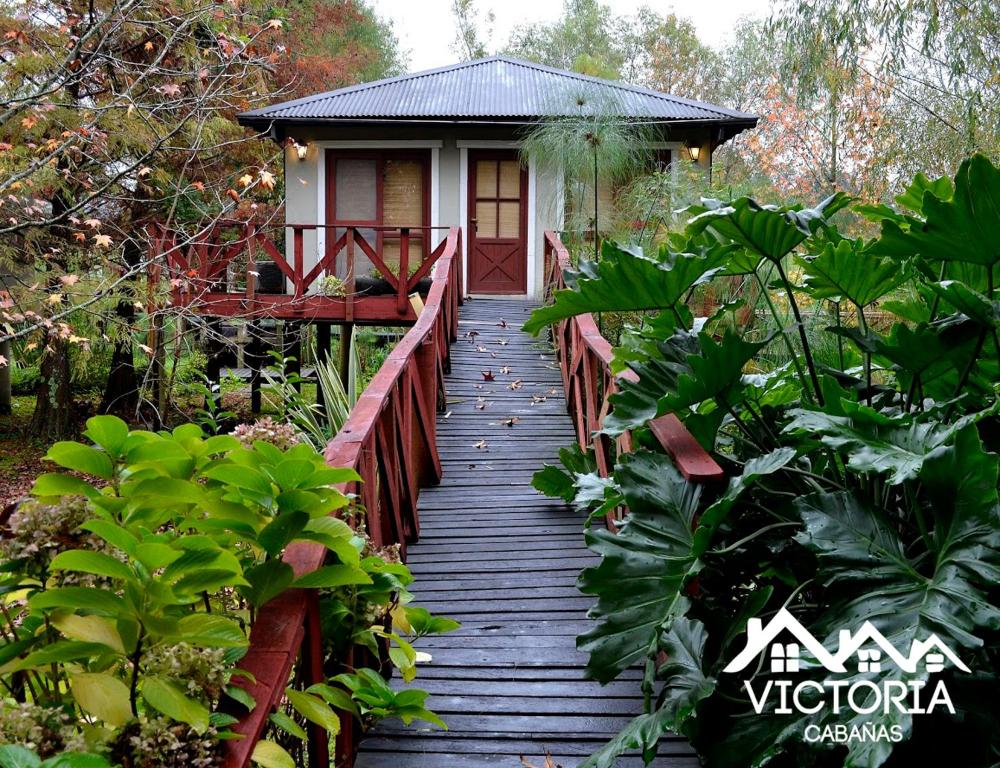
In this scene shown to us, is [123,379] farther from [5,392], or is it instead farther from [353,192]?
[353,192]

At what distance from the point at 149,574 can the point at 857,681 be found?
1.16 meters

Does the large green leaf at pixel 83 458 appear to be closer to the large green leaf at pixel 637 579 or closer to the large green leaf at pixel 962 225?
the large green leaf at pixel 637 579

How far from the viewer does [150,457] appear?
1.53m

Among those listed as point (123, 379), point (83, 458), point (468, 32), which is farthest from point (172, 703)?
point (468, 32)

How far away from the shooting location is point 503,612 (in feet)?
11.8

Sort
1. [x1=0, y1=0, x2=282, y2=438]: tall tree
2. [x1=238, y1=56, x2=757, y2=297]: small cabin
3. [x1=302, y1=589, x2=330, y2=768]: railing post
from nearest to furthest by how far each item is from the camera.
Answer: [x1=302, y1=589, x2=330, y2=768]: railing post
[x1=0, y1=0, x2=282, y2=438]: tall tree
[x1=238, y1=56, x2=757, y2=297]: small cabin

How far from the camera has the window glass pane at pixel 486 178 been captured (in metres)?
13.3

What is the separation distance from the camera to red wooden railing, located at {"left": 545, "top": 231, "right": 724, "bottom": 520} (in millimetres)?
2463

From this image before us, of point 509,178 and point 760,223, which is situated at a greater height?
point 509,178

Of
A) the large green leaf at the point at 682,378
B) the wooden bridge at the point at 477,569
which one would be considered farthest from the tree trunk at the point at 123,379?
the large green leaf at the point at 682,378

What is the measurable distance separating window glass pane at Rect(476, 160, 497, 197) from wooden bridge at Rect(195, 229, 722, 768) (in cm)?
680

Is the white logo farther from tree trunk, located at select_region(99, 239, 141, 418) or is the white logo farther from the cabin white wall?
tree trunk, located at select_region(99, 239, 141, 418)

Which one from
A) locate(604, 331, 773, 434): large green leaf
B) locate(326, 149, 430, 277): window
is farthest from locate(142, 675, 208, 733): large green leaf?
locate(326, 149, 430, 277): window

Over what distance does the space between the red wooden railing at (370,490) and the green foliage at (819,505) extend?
66 cm
